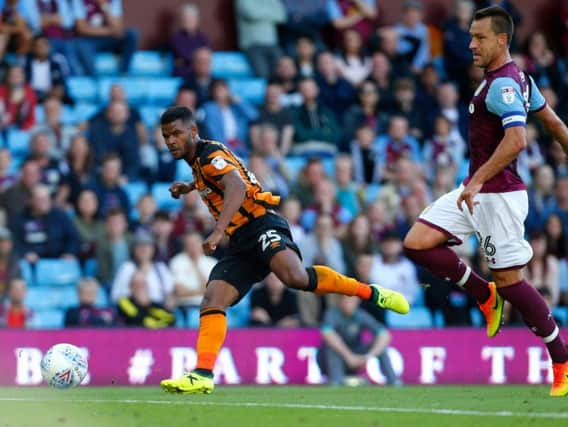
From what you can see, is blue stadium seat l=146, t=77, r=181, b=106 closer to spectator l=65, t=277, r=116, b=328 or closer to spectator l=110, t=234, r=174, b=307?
spectator l=110, t=234, r=174, b=307

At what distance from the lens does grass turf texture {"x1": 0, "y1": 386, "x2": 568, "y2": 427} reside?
28.0 feet

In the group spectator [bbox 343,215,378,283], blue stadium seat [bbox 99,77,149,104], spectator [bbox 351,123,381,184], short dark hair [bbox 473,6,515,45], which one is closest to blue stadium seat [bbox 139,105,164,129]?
blue stadium seat [bbox 99,77,149,104]

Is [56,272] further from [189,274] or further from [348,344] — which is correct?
[348,344]

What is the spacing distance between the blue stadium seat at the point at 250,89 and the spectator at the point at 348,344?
4.50 metres

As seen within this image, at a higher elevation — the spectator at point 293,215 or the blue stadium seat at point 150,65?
the blue stadium seat at point 150,65

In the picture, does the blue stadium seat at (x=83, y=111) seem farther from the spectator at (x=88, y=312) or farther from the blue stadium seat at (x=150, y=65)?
the spectator at (x=88, y=312)

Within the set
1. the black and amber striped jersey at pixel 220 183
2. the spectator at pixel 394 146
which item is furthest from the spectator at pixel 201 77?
the black and amber striped jersey at pixel 220 183

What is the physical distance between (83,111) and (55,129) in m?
1.00

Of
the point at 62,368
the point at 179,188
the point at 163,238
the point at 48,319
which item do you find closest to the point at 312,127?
the point at 163,238

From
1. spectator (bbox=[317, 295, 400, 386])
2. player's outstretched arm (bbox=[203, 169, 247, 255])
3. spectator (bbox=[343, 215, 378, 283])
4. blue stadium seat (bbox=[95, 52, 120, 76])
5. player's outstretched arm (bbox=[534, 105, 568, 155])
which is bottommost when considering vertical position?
spectator (bbox=[317, 295, 400, 386])

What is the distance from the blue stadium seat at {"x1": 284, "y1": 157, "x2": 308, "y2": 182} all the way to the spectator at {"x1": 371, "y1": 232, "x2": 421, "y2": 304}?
1.48 meters

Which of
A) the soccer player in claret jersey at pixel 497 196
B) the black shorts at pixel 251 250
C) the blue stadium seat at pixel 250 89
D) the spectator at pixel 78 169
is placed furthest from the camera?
the blue stadium seat at pixel 250 89

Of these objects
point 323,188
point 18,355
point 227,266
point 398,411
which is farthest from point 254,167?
point 398,411

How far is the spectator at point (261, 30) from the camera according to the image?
19547 mm
